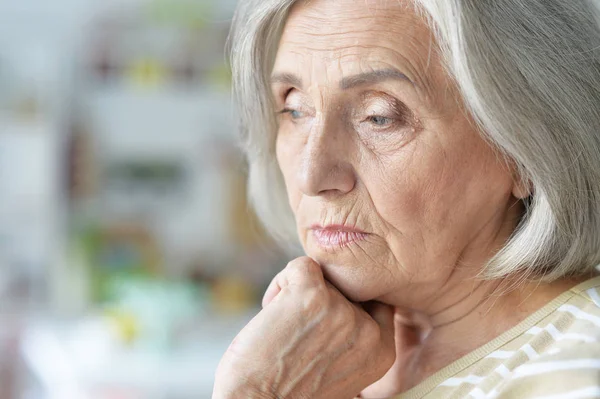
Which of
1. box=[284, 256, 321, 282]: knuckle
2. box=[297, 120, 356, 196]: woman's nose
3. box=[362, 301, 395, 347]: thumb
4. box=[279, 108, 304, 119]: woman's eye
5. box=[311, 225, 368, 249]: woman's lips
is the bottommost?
box=[362, 301, 395, 347]: thumb

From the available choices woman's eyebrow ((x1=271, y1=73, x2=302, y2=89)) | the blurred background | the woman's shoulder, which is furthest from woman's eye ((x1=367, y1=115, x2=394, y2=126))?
the blurred background

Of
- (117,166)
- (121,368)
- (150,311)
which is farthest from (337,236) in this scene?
(117,166)

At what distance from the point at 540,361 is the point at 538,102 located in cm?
32

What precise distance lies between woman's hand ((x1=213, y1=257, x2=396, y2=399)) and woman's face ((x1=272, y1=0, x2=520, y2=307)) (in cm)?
4

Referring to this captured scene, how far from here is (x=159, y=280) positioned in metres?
3.77

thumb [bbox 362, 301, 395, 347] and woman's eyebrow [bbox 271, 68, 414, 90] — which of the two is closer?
woman's eyebrow [bbox 271, 68, 414, 90]

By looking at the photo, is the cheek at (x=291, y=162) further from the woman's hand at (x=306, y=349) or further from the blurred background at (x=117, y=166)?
the blurred background at (x=117, y=166)

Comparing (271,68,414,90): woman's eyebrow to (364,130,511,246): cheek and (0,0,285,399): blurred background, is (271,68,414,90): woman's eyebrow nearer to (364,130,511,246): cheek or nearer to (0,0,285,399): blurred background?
(364,130,511,246): cheek

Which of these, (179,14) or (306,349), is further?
(179,14)

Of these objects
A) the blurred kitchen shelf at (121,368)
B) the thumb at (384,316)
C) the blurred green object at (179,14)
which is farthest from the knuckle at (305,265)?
the blurred green object at (179,14)

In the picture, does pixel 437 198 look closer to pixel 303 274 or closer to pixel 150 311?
pixel 303 274

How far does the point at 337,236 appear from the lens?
106cm

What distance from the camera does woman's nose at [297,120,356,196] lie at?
1.02 m

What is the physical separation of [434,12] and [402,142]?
0.17 metres
